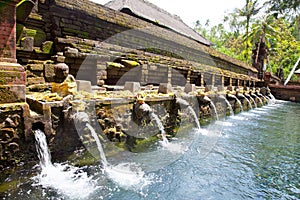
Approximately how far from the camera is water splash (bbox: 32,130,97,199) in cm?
336

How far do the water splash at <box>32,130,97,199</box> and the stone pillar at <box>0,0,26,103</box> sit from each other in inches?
29.3

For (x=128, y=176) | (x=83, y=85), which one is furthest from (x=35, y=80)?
(x=128, y=176)

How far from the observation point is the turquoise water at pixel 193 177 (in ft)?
11.2

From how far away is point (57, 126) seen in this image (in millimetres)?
3982

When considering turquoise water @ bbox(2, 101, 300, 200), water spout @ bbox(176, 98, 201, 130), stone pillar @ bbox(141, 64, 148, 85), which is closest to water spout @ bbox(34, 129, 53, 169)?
turquoise water @ bbox(2, 101, 300, 200)

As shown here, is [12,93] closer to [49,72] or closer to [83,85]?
[83,85]

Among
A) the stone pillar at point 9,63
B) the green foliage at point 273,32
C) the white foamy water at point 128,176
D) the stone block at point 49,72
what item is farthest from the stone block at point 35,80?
the green foliage at point 273,32

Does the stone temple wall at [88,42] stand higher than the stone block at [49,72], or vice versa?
the stone temple wall at [88,42]

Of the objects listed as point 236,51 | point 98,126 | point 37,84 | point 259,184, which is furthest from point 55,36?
point 236,51

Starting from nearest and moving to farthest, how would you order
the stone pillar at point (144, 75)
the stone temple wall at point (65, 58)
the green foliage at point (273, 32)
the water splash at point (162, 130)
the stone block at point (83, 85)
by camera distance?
the stone temple wall at point (65, 58)
the stone block at point (83, 85)
the water splash at point (162, 130)
the stone pillar at point (144, 75)
the green foliage at point (273, 32)

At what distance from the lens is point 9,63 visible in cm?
360

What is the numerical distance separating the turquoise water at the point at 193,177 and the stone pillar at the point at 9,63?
1.34m

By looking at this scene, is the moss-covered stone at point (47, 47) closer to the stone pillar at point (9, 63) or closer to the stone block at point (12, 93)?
the stone pillar at point (9, 63)

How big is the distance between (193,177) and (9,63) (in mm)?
4018
